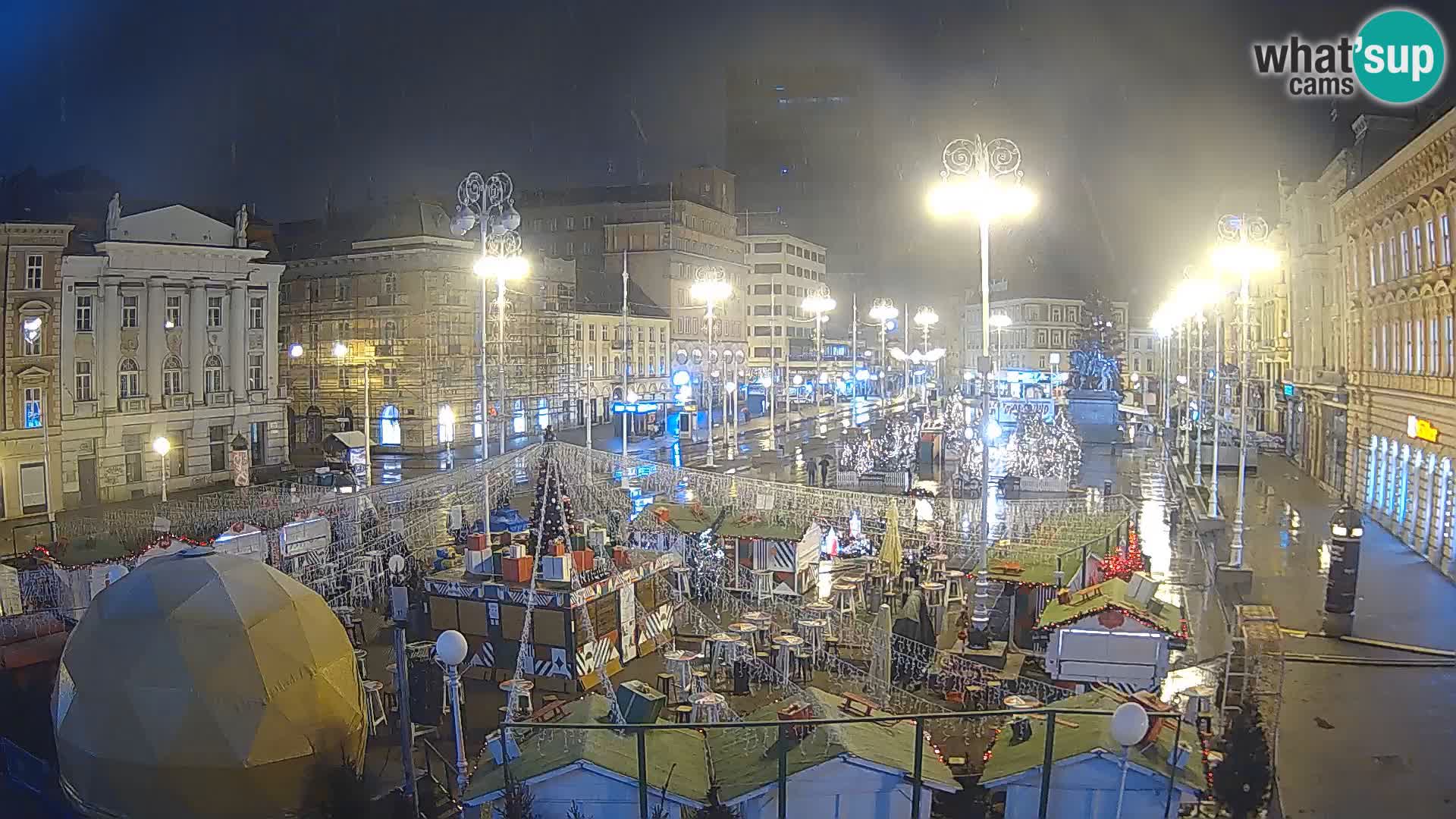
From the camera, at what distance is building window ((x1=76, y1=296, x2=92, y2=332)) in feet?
96.5

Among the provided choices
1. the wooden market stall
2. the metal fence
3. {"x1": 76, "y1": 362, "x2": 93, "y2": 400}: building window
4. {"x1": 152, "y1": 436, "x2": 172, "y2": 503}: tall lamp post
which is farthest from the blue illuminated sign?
the metal fence

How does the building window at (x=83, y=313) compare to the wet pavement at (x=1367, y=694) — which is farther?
the building window at (x=83, y=313)

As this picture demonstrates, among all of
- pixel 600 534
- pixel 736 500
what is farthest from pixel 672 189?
pixel 600 534

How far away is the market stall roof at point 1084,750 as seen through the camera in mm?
9375

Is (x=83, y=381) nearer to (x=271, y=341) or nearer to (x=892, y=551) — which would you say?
(x=271, y=341)

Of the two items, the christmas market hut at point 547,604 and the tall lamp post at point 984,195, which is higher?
the tall lamp post at point 984,195

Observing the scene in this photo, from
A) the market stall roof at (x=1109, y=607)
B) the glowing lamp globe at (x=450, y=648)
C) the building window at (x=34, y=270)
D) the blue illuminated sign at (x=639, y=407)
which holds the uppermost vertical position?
the building window at (x=34, y=270)

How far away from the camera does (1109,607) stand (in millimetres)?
13773

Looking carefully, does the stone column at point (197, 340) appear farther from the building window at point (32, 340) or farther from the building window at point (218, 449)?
the building window at point (32, 340)

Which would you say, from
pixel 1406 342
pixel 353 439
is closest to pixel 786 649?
pixel 1406 342

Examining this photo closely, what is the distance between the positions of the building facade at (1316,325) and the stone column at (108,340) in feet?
119

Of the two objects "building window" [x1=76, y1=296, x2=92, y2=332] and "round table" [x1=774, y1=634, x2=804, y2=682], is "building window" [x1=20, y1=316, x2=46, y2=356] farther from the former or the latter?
"round table" [x1=774, y1=634, x2=804, y2=682]

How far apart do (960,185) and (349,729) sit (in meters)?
11.7

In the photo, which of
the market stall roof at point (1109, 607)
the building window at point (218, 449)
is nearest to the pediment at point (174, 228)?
the building window at point (218, 449)
